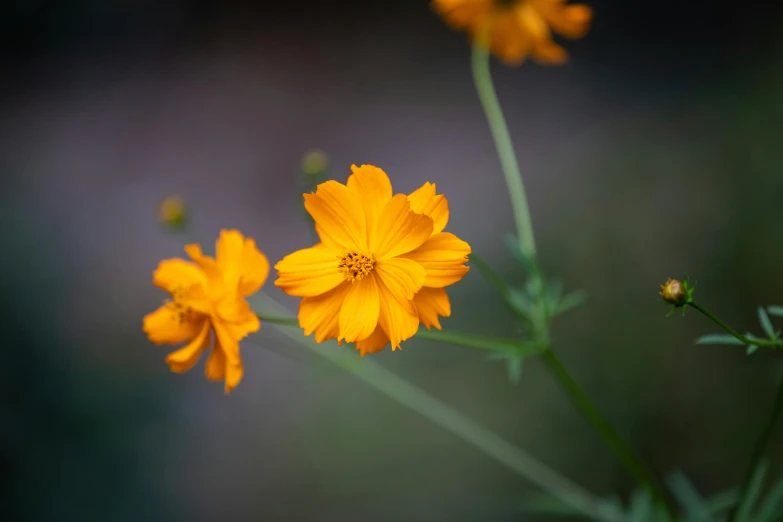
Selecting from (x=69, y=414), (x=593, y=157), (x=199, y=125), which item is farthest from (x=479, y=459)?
(x=199, y=125)

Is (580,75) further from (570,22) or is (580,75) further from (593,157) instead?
(570,22)

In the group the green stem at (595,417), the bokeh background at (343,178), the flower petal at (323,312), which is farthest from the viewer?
the bokeh background at (343,178)

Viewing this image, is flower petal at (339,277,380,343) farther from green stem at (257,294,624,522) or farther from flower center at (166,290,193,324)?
green stem at (257,294,624,522)

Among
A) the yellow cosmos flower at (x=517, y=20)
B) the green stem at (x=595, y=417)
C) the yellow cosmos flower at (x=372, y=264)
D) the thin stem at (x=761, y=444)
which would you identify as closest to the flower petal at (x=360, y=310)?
the yellow cosmos flower at (x=372, y=264)

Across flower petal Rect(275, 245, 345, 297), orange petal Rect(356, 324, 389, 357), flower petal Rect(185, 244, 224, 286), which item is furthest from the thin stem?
flower petal Rect(185, 244, 224, 286)

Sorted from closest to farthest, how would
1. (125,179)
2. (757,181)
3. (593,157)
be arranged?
(757,181) < (593,157) < (125,179)

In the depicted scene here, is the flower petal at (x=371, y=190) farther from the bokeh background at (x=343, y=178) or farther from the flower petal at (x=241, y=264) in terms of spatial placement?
the bokeh background at (x=343, y=178)
